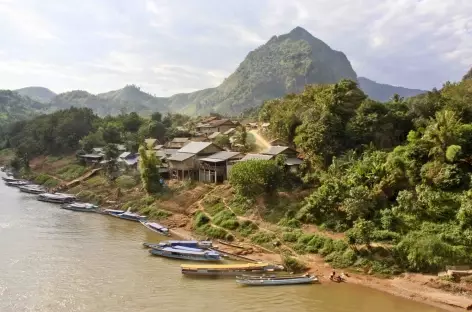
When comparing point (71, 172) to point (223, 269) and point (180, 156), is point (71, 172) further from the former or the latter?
point (223, 269)

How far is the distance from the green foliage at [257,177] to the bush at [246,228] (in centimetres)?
362

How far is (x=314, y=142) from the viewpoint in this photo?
42406mm

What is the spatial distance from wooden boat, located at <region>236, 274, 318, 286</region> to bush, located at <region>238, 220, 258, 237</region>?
362 inches

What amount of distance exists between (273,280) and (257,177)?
13.3 metres

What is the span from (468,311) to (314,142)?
21235mm

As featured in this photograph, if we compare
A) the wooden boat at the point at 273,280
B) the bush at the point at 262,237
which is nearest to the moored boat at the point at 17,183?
the bush at the point at 262,237

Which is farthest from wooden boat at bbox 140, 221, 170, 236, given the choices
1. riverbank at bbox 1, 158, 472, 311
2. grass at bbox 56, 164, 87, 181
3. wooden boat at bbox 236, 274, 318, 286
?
grass at bbox 56, 164, 87, 181

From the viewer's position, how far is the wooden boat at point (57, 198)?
58034mm

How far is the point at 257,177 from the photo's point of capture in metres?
40.6

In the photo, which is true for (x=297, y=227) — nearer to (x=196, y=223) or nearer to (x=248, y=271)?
(x=248, y=271)

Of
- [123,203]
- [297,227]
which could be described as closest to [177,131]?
[123,203]

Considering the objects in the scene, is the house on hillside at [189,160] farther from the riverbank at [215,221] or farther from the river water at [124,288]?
the river water at [124,288]

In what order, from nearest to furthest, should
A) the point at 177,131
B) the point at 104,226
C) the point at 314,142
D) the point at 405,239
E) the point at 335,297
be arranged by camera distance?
the point at 335,297 < the point at 405,239 < the point at 314,142 < the point at 104,226 < the point at 177,131

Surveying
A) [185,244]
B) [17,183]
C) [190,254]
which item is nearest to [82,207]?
[185,244]
